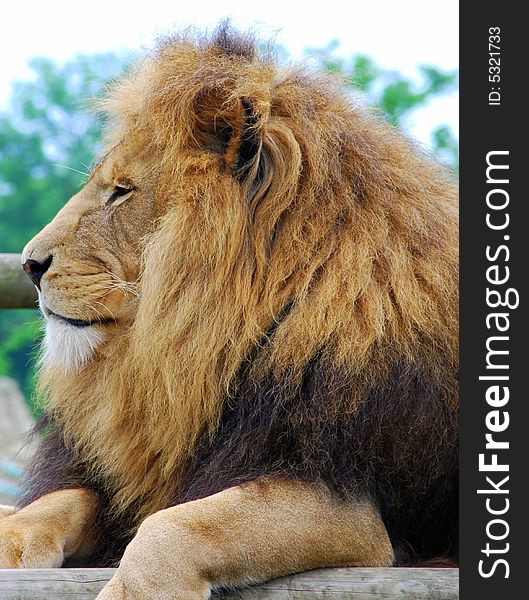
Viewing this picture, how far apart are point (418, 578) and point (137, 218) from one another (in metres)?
1.14

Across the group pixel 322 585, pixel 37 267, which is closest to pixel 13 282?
pixel 37 267

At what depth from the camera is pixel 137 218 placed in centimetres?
273

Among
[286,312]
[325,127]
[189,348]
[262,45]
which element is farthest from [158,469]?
[262,45]

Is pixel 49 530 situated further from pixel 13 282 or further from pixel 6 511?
pixel 13 282

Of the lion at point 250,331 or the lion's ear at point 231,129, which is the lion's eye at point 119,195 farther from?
the lion's ear at point 231,129

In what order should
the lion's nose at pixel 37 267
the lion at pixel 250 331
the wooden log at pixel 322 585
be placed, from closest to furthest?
the wooden log at pixel 322 585 < the lion at pixel 250 331 < the lion's nose at pixel 37 267

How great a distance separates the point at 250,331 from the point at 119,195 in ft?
1.75

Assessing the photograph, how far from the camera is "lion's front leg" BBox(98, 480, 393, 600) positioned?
2.18 metres

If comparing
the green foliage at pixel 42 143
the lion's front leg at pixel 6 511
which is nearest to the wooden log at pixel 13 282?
the lion's front leg at pixel 6 511

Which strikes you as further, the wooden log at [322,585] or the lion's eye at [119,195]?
the lion's eye at [119,195]

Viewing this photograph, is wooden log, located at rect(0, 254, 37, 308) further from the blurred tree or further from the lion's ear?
the blurred tree

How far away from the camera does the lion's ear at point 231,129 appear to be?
8.73 ft

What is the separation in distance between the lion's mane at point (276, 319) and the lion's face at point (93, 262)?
0.05 metres

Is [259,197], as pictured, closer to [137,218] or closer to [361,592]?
[137,218]
